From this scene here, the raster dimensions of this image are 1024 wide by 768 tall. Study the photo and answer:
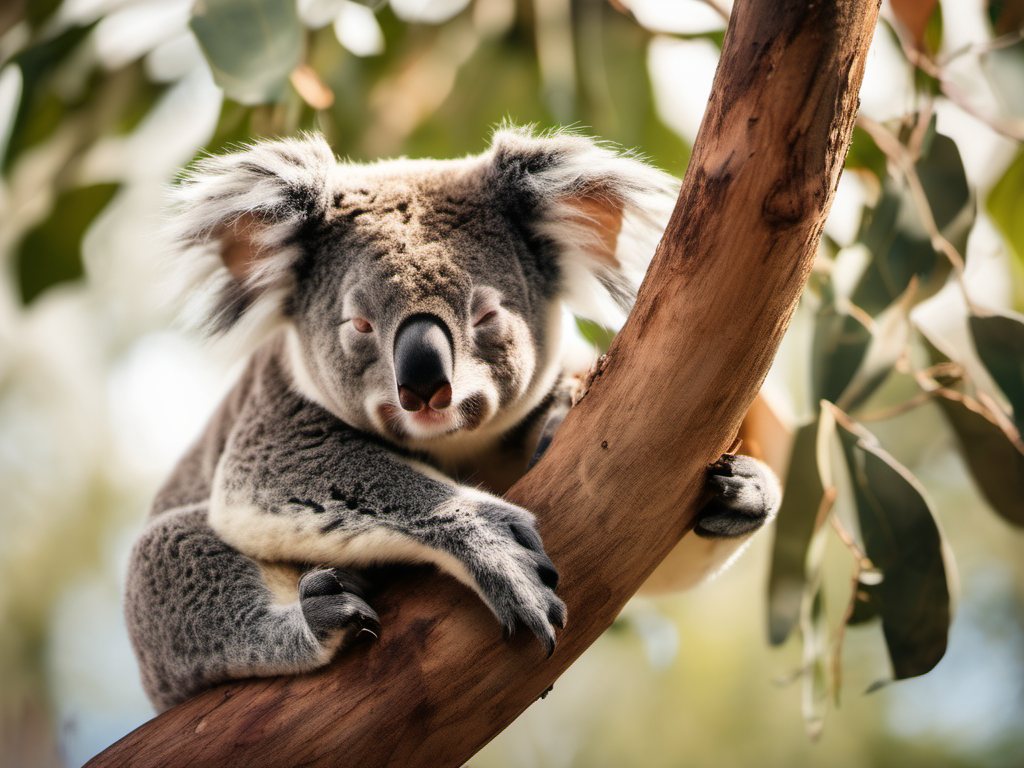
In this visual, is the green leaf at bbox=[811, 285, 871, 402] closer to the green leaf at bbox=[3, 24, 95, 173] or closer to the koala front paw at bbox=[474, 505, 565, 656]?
the koala front paw at bbox=[474, 505, 565, 656]

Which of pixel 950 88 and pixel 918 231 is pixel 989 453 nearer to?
pixel 918 231

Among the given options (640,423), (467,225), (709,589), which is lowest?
(709,589)

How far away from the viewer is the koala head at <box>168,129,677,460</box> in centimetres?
140

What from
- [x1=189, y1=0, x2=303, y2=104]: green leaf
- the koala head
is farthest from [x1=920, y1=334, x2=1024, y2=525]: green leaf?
[x1=189, y1=0, x2=303, y2=104]: green leaf

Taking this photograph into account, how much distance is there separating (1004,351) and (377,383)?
154 cm

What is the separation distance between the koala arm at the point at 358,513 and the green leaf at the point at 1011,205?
1970 mm

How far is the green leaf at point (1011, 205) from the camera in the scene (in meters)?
2.32

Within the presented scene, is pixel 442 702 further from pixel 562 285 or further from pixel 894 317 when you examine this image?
pixel 894 317

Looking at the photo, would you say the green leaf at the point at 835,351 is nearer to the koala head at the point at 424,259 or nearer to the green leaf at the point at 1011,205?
the koala head at the point at 424,259

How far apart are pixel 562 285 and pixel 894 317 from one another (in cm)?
95

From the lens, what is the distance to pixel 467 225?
5.08 ft

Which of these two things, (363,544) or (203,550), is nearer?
(363,544)

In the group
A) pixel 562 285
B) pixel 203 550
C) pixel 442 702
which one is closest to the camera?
pixel 442 702

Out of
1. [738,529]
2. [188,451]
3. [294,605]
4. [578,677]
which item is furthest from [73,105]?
[578,677]
